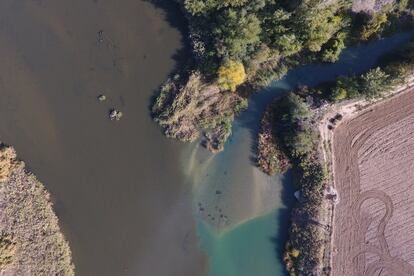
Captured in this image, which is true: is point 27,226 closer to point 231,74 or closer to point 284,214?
point 231,74

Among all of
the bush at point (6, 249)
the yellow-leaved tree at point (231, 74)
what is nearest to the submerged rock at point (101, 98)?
the yellow-leaved tree at point (231, 74)

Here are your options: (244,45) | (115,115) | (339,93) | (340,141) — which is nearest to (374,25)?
(339,93)

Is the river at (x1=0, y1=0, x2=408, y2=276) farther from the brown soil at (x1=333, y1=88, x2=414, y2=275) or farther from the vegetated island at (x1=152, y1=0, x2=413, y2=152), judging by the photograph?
the brown soil at (x1=333, y1=88, x2=414, y2=275)

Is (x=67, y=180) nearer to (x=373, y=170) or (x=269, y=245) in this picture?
(x=269, y=245)

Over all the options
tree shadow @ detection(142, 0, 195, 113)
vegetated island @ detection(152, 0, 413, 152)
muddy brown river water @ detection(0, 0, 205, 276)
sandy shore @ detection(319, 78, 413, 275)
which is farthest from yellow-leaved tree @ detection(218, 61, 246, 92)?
sandy shore @ detection(319, 78, 413, 275)

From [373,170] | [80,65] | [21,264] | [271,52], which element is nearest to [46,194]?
[21,264]

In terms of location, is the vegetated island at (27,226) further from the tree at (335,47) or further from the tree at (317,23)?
the tree at (335,47)
